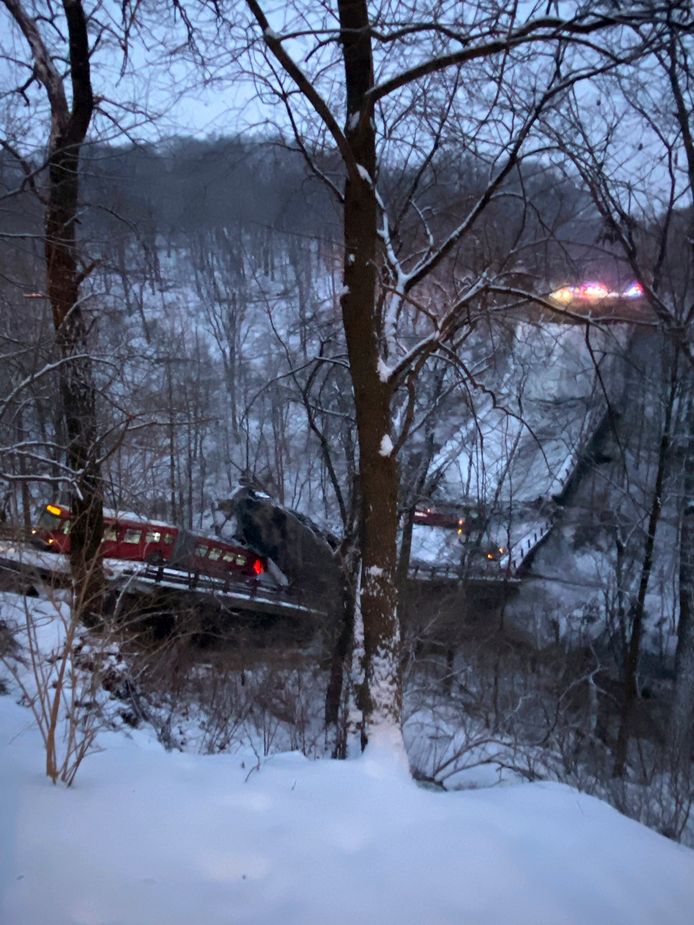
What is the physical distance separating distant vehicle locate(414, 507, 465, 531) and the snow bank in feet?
46.8

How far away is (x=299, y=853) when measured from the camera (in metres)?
2.79

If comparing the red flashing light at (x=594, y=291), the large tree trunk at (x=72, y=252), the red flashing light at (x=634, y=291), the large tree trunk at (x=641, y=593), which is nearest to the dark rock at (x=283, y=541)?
the large tree trunk at (x=641, y=593)

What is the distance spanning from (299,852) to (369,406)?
3.05 metres

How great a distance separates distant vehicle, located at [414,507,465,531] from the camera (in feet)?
59.2

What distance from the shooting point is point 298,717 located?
32.1 feet

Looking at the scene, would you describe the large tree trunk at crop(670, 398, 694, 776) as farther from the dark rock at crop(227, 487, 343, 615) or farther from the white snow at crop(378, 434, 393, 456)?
the dark rock at crop(227, 487, 343, 615)

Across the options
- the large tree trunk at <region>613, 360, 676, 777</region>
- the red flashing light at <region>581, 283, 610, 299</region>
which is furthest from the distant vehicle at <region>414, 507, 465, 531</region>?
the red flashing light at <region>581, 283, 610, 299</region>

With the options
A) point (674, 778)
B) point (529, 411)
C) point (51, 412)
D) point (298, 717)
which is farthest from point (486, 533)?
point (51, 412)

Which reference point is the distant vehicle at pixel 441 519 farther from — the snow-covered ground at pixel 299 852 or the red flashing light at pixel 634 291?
the snow-covered ground at pixel 299 852

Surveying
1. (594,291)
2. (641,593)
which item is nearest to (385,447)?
(594,291)

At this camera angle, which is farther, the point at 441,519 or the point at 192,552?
the point at 441,519

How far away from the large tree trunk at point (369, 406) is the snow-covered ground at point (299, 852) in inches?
41.7

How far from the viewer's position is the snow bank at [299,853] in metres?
2.37

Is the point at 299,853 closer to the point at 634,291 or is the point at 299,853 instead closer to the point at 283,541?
the point at 634,291
